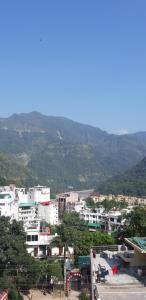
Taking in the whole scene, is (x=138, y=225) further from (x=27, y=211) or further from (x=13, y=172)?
(x=13, y=172)

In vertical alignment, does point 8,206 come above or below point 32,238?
above

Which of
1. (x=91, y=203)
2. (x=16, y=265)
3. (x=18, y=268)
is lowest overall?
(x=18, y=268)

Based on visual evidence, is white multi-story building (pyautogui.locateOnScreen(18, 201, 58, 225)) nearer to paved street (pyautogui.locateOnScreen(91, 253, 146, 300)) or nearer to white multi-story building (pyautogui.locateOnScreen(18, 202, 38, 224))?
white multi-story building (pyautogui.locateOnScreen(18, 202, 38, 224))

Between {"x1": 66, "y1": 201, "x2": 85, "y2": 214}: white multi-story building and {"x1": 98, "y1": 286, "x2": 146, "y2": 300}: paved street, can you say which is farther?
{"x1": 66, "y1": 201, "x2": 85, "y2": 214}: white multi-story building

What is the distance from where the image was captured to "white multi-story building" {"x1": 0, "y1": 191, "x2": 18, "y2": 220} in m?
45.6

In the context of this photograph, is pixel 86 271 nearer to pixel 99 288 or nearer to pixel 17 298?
pixel 17 298

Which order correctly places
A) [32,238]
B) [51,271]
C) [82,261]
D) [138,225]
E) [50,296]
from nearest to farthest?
[138,225] < [51,271] < [50,296] < [82,261] < [32,238]

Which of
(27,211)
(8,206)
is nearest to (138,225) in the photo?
(8,206)

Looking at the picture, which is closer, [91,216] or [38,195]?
[91,216]

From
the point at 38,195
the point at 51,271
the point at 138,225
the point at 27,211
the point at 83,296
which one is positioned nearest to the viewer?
the point at 83,296

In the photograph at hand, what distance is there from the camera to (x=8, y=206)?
46.6 meters

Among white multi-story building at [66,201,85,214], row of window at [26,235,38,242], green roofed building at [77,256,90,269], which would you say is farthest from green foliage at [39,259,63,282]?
white multi-story building at [66,201,85,214]

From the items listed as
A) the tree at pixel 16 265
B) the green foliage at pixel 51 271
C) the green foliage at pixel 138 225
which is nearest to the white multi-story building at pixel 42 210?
the green foliage at pixel 51 271

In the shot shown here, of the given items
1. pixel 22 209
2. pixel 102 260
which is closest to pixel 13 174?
pixel 22 209
